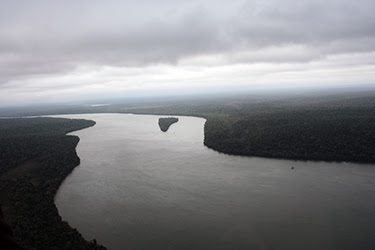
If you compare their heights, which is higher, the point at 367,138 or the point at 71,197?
the point at 367,138

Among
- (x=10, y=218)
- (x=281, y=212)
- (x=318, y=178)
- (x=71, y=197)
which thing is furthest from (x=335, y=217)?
(x=10, y=218)

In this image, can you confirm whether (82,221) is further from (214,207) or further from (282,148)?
(282,148)

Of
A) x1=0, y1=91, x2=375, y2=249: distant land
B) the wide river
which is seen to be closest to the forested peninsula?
x1=0, y1=91, x2=375, y2=249: distant land

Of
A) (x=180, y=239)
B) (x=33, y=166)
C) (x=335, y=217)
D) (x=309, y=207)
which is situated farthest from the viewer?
(x=33, y=166)

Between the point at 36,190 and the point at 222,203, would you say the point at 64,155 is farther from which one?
the point at 222,203

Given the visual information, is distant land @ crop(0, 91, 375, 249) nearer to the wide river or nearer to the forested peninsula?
the forested peninsula

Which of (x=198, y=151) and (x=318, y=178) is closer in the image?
(x=318, y=178)

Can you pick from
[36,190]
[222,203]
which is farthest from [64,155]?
[222,203]
